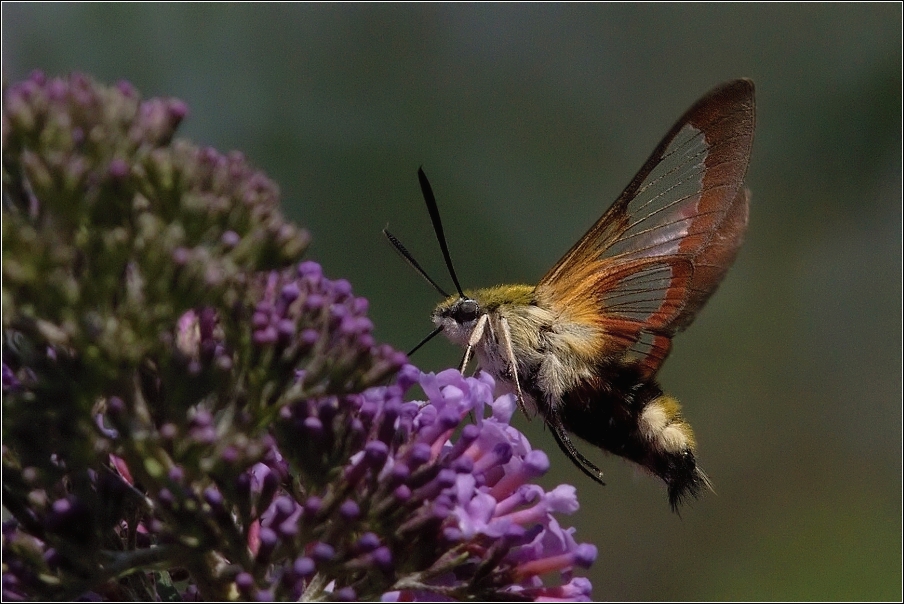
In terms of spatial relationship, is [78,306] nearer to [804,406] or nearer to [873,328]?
[804,406]

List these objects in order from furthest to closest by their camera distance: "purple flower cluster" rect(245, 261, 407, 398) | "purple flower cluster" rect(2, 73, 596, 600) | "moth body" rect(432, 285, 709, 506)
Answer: "moth body" rect(432, 285, 709, 506) < "purple flower cluster" rect(245, 261, 407, 398) < "purple flower cluster" rect(2, 73, 596, 600)

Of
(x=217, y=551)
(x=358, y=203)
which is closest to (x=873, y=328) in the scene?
(x=358, y=203)

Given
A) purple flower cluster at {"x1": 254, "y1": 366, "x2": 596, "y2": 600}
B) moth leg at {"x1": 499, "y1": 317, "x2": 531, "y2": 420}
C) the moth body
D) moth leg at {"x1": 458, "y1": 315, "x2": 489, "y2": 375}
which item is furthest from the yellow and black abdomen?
purple flower cluster at {"x1": 254, "y1": 366, "x2": 596, "y2": 600}

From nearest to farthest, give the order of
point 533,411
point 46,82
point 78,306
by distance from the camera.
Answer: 1. point 78,306
2. point 46,82
3. point 533,411

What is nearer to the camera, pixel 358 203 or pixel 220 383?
pixel 220 383

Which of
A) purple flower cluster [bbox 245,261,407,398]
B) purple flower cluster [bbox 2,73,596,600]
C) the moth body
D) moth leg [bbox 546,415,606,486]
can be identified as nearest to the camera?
purple flower cluster [bbox 2,73,596,600]

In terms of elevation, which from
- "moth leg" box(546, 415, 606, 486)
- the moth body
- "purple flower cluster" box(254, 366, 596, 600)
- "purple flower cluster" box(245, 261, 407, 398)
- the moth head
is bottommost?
"purple flower cluster" box(254, 366, 596, 600)

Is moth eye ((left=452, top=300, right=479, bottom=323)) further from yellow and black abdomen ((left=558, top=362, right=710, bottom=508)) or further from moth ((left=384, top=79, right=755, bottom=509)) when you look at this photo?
yellow and black abdomen ((left=558, top=362, right=710, bottom=508))

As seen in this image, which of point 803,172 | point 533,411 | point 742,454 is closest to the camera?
point 533,411
